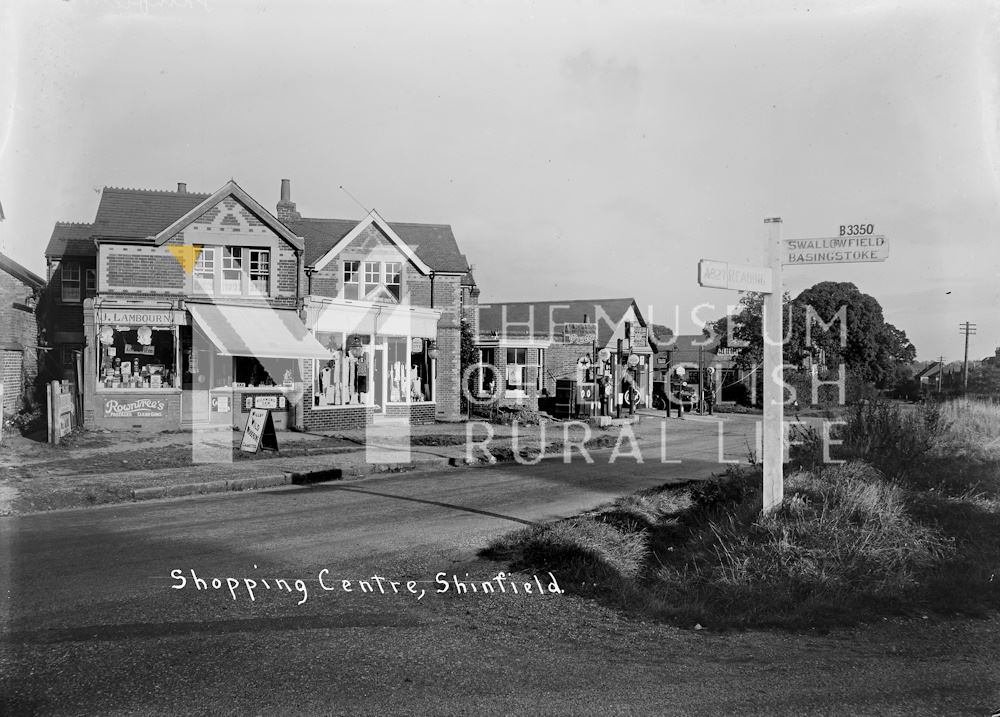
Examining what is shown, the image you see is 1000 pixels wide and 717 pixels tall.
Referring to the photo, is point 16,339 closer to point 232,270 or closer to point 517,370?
point 232,270

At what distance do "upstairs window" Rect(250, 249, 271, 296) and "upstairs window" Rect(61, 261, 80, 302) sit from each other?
819 cm

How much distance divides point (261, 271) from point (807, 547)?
1868 cm

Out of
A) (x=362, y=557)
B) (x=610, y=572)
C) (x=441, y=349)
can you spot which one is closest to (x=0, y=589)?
(x=362, y=557)

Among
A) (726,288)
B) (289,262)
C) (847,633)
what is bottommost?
(847,633)

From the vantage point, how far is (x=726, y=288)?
23.5 ft

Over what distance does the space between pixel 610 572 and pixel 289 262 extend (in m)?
18.0

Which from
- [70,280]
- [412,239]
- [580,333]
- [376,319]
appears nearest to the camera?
[376,319]

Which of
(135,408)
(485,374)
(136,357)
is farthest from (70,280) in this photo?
(485,374)

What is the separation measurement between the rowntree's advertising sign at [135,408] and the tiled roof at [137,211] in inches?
174

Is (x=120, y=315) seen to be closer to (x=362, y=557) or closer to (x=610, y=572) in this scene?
(x=362, y=557)

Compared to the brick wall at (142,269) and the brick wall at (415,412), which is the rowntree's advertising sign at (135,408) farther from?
the brick wall at (415,412)

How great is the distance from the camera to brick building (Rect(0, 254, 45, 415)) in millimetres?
20562

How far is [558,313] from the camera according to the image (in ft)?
151

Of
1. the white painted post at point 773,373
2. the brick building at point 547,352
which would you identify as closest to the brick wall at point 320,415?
the brick building at point 547,352
